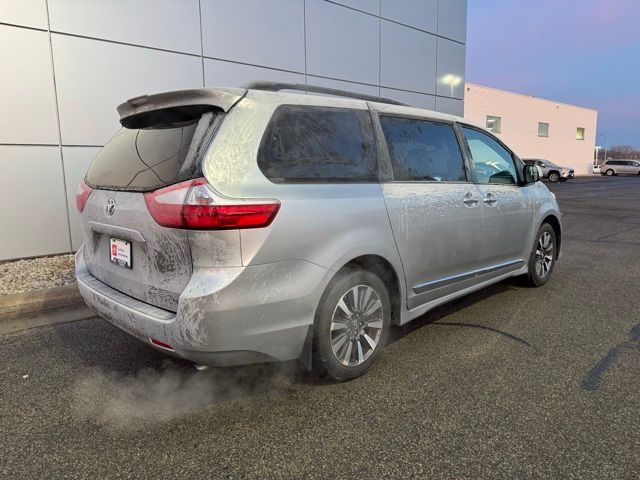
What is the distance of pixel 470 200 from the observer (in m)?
3.80

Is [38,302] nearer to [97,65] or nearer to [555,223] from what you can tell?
[97,65]

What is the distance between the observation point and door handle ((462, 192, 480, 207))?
3760 mm

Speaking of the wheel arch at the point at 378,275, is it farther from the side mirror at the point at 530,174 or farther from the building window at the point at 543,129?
the building window at the point at 543,129

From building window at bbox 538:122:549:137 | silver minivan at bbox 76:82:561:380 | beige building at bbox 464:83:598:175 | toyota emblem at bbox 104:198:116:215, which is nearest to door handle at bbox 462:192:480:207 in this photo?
silver minivan at bbox 76:82:561:380

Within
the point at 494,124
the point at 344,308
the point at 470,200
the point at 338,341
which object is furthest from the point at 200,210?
the point at 494,124

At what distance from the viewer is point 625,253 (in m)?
7.28

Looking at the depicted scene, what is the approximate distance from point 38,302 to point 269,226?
3.40m

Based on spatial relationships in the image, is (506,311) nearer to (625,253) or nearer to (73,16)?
(625,253)

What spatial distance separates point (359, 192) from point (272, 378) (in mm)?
1355

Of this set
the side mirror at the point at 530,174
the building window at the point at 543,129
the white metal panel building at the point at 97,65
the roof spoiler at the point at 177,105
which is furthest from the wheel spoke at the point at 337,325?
the building window at the point at 543,129

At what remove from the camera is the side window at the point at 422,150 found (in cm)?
333

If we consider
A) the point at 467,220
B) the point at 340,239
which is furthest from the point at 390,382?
the point at 467,220

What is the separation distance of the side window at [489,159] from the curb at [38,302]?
4.15m

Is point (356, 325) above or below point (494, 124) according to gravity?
below
